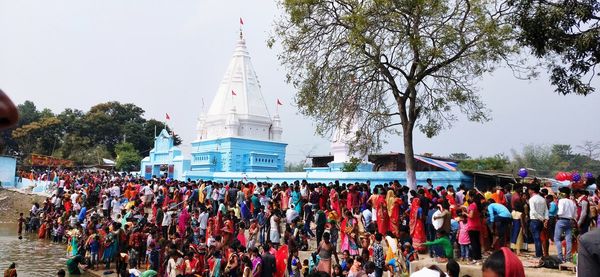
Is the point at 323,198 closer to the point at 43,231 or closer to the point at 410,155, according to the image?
the point at 410,155

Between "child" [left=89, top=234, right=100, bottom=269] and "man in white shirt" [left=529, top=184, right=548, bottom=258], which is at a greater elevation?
"man in white shirt" [left=529, top=184, right=548, bottom=258]

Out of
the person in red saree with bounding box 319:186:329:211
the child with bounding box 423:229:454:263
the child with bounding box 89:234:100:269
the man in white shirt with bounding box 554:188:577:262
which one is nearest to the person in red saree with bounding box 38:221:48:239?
the child with bounding box 89:234:100:269

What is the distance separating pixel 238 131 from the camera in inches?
1336

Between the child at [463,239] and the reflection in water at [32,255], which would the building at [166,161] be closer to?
the reflection in water at [32,255]

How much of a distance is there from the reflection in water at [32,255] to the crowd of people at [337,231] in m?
0.89

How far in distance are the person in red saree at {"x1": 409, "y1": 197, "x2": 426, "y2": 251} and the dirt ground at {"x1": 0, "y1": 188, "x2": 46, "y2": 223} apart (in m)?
29.4

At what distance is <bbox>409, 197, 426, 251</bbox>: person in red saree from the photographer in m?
11.2

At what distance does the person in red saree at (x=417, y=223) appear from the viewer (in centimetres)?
1119

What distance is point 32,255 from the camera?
18.1 m

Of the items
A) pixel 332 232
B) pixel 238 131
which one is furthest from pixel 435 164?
pixel 238 131

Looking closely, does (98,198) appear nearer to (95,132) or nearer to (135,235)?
(135,235)

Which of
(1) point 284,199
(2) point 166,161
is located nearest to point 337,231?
(1) point 284,199

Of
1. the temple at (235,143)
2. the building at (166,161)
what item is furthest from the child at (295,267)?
the building at (166,161)

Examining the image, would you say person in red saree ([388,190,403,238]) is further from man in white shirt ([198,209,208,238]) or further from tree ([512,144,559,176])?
tree ([512,144,559,176])
